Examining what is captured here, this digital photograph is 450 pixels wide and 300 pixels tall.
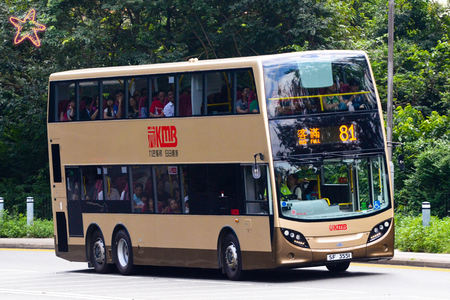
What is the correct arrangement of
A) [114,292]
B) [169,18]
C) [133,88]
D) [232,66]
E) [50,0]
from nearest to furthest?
[114,292]
[232,66]
[133,88]
[50,0]
[169,18]

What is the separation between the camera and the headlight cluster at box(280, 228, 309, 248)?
15211 mm

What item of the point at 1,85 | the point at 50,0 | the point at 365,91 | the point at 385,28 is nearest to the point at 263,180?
the point at 365,91

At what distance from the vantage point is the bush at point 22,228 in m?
30.6

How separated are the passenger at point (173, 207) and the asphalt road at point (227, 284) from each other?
133 cm

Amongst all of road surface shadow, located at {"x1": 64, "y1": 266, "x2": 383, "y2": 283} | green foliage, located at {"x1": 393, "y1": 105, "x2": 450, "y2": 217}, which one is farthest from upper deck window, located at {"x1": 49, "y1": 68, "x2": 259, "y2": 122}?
green foliage, located at {"x1": 393, "y1": 105, "x2": 450, "y2": 217}

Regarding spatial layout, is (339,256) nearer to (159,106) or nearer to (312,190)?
(312,190)

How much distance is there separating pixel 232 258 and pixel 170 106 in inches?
131

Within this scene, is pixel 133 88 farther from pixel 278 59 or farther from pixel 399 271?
pixel 399 271

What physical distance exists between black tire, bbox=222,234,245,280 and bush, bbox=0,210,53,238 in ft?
49.3

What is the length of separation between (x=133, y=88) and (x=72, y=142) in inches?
94.1

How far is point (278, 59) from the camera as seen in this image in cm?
1571

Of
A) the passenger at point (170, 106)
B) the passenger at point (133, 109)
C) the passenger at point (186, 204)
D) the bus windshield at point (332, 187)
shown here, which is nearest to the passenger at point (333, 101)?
the bus windshield at point (332, 187)

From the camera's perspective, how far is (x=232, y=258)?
16.4 m

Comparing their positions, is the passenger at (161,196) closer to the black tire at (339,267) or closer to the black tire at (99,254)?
the black tire at (99,254)
